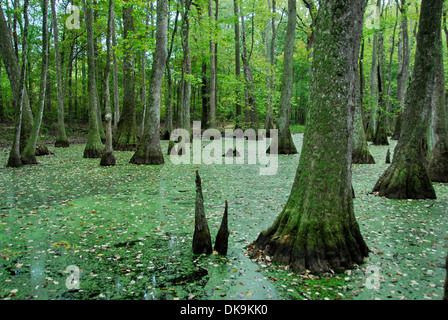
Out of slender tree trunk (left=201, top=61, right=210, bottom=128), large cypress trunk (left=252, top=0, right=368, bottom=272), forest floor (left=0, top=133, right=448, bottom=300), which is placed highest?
slender tree trunk (left=201, top=61, right=210, bottom=128)

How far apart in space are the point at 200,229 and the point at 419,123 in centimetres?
619

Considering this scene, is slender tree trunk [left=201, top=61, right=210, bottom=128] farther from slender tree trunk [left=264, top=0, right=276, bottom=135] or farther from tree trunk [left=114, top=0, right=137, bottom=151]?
tree trunk [left=114, top=0, right=137, bottom=151]

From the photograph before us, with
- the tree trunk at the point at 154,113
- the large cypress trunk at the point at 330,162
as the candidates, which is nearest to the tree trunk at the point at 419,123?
the large cypress trunk at the point at 330,162

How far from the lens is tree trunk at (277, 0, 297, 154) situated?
15.8 meters

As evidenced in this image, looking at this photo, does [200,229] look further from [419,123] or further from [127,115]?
[127,115]

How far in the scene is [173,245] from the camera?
4699 mm

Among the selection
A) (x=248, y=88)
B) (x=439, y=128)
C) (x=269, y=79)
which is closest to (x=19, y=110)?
(x=439, y=128)

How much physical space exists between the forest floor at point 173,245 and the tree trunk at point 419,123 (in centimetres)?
45

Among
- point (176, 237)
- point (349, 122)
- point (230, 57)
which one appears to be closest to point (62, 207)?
point (176, 237)

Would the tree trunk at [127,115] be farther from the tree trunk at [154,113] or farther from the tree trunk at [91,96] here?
the tree trunk at [154,113]

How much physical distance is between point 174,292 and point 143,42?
475 inches

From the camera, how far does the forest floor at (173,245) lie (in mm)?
3414

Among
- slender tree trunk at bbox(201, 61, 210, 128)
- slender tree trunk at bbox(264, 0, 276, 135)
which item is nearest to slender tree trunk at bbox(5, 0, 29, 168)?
slender tree trunk at bbox(264, 0, 276, 135)

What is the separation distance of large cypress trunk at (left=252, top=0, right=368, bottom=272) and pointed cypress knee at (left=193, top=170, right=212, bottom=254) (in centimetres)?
92
